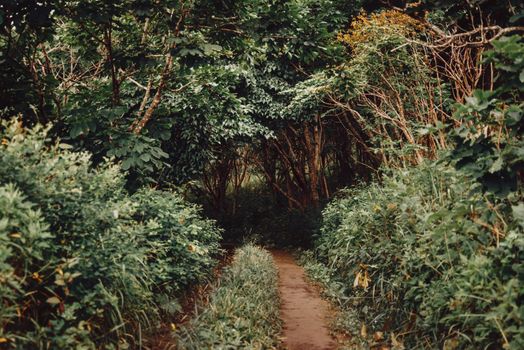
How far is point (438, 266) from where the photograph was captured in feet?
15.5

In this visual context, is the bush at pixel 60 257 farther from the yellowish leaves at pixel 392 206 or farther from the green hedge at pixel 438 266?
the yellowish leaves at pixel 392 206

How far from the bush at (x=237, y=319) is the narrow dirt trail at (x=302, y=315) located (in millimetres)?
221

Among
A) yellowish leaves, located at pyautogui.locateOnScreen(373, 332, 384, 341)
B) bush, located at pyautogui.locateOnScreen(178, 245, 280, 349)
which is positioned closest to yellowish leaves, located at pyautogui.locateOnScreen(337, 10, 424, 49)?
bush, located at pyautogui.locateOnScreen(178, 245, 280, 349)

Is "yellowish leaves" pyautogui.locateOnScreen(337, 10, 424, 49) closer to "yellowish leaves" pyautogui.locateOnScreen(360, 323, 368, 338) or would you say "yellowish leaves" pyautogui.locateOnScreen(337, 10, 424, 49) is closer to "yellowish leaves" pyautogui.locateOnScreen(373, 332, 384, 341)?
"yellowish leaves" pyautogui.locateOnScreen(360, 323, 368, 338)

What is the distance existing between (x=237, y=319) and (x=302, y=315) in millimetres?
1985

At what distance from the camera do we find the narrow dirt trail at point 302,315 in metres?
5.71

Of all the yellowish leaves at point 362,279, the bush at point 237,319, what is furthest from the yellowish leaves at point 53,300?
the yellowish leaves at point 362,279

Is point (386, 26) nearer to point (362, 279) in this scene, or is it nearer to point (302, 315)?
point (362, 279)

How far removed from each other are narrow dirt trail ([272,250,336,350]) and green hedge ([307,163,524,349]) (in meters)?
0.36

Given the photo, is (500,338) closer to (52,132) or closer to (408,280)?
(408,280)

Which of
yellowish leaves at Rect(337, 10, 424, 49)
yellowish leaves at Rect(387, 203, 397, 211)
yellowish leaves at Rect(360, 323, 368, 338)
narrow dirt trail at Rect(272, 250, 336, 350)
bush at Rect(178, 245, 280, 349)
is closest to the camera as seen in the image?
bush at Rect(178, 245, 280, 349)

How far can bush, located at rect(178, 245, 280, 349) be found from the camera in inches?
188

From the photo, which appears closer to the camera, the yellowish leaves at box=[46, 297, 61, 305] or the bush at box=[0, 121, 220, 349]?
the bush at box=[0, 121, 220, 349]

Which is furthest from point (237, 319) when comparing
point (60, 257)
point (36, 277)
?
point (36, 277)
